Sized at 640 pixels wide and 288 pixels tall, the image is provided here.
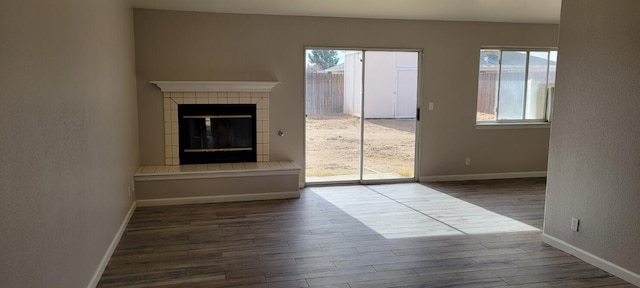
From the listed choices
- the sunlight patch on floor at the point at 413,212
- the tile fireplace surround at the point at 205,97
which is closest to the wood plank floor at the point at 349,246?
the sunlight patch on floor at the point at 413,212

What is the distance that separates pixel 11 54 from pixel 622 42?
367 centimetres

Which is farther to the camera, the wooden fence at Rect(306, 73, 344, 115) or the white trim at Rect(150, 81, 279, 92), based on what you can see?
the wooden fence at Rect(306, 73, 344, 115)

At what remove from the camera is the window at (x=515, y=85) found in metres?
6.51

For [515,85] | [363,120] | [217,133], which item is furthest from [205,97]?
[515,85]

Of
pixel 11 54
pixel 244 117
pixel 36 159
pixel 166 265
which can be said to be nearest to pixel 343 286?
pixel 166 265

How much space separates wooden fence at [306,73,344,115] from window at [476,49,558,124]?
2093 mm

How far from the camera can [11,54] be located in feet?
6.05

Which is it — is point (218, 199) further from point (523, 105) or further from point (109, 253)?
point (523, 105)

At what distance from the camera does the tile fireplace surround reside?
5.37 meters

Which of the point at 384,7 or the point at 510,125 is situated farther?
the point at 510,125

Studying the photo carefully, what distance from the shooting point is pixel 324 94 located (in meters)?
5.98

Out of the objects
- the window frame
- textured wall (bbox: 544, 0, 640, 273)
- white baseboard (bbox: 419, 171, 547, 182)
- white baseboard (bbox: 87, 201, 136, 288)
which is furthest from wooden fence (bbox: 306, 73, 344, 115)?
textured wall (bbox: 544, 0, 640, 273)

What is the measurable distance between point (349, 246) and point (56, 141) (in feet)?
7.76

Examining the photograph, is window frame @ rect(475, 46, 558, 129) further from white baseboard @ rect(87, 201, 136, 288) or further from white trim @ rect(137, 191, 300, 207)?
white baseboard @ rect(87, 201, 136, 288)
